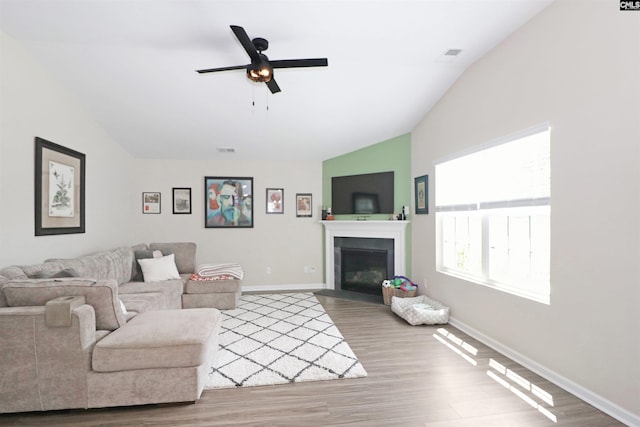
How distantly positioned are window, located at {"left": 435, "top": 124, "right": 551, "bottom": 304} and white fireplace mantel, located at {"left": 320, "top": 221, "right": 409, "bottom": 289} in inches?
33.9

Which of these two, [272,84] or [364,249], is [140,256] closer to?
[272,84]

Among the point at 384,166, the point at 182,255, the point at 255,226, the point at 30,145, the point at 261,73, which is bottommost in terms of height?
the point at 182,255

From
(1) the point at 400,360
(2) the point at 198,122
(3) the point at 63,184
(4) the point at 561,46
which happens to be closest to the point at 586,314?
(1) the point at 400,360

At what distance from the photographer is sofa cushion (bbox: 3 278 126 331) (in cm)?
213

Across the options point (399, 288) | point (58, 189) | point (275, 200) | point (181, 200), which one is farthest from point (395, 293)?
point (58, 189)

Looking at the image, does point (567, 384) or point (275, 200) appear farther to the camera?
point (275, 200)

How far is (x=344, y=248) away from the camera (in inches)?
225

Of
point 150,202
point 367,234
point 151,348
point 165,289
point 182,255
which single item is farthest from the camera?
point 150,202

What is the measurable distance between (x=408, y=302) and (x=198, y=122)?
3.82 m

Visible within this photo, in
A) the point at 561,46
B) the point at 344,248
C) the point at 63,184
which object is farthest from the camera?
the point at 344,248

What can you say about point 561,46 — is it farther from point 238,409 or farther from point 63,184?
point 63,184

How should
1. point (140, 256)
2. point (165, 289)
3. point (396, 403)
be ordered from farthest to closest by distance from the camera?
point (140, 256) < point (165, 289) < point (396, 403)

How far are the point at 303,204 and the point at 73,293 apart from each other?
13.6ft

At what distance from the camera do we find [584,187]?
2283 mm
